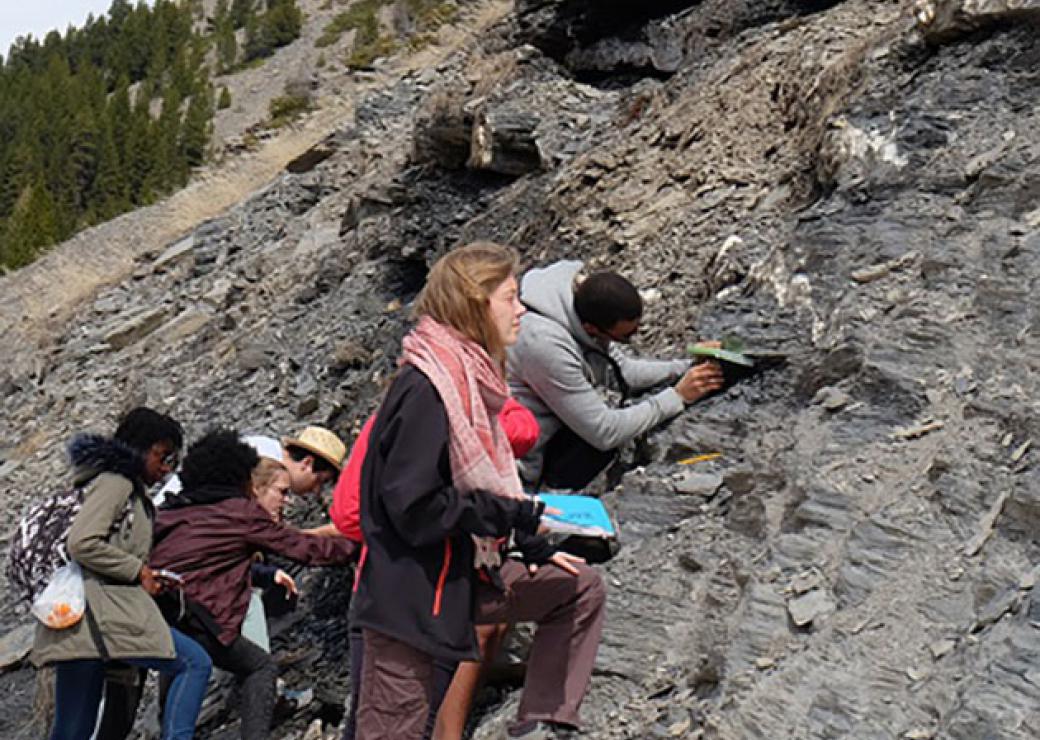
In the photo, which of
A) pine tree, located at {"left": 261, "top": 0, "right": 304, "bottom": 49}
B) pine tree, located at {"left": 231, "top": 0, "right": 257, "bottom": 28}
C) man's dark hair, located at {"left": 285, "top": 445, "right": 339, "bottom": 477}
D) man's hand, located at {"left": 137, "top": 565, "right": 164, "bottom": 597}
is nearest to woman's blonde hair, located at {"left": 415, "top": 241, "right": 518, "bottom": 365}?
man's hand, located at {"left": 137, "top": 565, "right": 164, "bottom": 597}

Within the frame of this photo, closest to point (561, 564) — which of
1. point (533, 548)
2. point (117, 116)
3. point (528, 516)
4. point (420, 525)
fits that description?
point (533, 548)

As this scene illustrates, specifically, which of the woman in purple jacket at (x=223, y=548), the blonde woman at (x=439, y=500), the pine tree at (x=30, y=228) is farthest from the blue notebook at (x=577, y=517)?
the pine tree at (x=30, y=228)

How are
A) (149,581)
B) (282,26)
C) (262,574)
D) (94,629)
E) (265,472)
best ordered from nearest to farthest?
(94,629), (149,581), (265,472), (262,574), (282,26)

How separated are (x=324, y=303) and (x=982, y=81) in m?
9.04

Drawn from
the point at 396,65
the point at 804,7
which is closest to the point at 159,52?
the point at 396,65

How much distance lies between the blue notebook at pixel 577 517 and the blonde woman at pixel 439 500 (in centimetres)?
41

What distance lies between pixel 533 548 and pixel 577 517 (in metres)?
0.57

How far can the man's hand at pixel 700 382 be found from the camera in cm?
650

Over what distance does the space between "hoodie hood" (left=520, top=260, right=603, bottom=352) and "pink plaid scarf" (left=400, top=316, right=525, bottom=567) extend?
4.36ft

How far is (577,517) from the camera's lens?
17.6ft

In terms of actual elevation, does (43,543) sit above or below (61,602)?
above

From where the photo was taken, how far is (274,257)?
59.4 ft

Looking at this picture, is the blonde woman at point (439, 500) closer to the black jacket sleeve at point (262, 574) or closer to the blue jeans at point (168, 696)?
the blue jeans at point (168, 696)

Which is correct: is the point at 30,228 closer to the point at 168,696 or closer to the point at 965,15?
the point at 168,696
